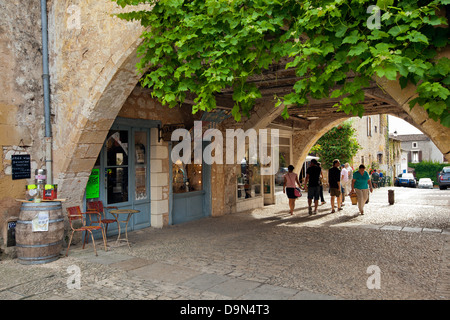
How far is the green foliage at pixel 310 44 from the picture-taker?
2.74 metres

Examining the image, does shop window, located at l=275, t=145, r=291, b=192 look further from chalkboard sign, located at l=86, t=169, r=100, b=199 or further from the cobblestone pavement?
chalkboard sign, located at l=86, t=169, r=100, b=199

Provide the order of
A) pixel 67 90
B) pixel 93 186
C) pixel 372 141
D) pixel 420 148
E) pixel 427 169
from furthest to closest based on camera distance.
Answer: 1. pixel 420 148
2. pixel 427 169
3. pixel 372 141
4. pixel 93 186
5. pixel 67 90

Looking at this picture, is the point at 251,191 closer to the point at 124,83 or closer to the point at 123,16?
the point at 124,83

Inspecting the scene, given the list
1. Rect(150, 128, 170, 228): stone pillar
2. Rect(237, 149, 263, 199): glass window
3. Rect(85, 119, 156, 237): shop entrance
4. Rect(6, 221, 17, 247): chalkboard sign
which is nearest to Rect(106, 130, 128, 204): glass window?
Rect(85, 119, 156, 237): shop entrance

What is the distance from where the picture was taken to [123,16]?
400 centimetres

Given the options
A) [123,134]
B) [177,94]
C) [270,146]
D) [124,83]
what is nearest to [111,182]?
[123,134]

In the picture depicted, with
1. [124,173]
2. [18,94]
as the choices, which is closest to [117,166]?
[124,173]

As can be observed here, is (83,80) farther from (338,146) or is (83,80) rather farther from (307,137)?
(338,146)

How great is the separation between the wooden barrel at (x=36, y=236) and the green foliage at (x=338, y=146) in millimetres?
14241

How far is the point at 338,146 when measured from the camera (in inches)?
660

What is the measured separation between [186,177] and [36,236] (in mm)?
3895

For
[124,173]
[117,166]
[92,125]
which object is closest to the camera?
[92,125]

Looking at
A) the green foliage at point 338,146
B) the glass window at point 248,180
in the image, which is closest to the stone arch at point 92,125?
the glass window at point 248,180
